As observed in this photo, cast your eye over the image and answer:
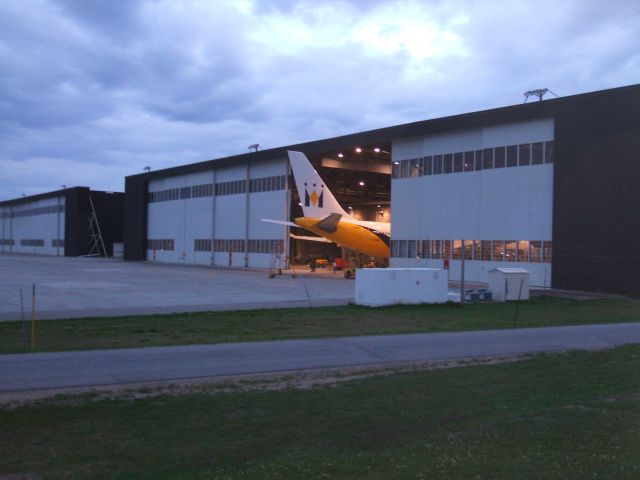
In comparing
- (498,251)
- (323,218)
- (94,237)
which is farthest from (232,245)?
(94,237)

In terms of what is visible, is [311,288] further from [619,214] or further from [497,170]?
[619,214]

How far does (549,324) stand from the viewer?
22.1 m

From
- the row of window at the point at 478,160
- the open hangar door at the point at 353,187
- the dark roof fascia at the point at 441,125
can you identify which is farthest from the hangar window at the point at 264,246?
the row of window at the point at 478,160

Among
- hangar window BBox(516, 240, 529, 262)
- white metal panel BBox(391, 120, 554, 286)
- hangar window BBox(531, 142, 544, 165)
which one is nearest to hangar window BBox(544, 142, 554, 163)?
hangar window BBox(531, 142, 544, 165)

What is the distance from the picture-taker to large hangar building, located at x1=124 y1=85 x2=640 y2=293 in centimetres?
3581

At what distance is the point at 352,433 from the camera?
27.9 ft

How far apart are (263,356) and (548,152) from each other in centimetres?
2978

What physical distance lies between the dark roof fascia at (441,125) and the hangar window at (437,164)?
70.3 inches

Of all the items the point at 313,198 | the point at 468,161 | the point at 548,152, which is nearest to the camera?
the point at 548,152

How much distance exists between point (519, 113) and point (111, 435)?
36.9m

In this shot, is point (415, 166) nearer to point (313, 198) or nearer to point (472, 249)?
point (472, 249)

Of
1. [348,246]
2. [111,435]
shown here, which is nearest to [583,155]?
[348,246]

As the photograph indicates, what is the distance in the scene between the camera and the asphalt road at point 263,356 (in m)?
12.4

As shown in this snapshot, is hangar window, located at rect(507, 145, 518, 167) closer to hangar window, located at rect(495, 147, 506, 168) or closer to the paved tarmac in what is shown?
hangar window, located at rect(495, 147, 506, 168)
